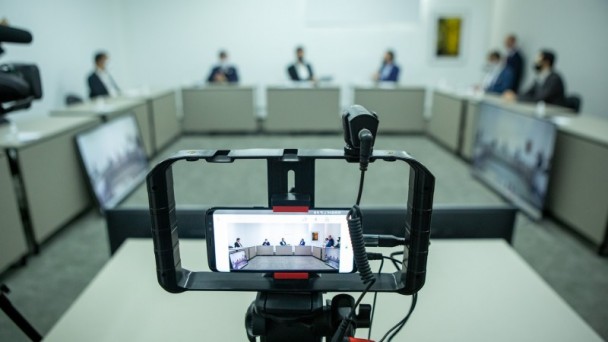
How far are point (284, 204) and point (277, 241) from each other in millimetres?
87

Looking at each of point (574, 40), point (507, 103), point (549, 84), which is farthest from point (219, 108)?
point (574, 40)

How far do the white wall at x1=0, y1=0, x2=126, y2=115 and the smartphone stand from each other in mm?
4774

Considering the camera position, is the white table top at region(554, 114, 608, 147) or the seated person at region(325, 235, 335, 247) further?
the white table top at region(554, 114, 608, 147)

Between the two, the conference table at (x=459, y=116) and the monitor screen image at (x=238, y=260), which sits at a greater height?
the monitor screen image at (x=238, y=260)

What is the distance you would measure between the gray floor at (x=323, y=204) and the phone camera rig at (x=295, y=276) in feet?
0.80

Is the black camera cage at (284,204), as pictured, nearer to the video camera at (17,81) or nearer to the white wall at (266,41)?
the video camera at (17,81)

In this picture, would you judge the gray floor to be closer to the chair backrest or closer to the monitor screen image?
the monitor screen image

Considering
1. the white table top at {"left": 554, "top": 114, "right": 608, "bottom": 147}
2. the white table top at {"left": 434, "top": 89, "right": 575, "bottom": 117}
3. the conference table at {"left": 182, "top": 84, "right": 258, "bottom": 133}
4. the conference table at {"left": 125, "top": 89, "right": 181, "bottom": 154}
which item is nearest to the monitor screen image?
the white table top at {"left": 554, "top": 114, "right": 608, "bottom": 147}

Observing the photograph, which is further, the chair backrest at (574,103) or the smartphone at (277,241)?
the chair backrest at (574,103)

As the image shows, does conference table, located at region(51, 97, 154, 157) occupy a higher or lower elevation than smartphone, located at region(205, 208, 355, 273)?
lower

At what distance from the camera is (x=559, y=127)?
11.7 ft

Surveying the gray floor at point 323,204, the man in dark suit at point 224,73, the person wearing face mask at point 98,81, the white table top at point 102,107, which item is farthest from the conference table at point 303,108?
the person wearing face mask at point 98,81

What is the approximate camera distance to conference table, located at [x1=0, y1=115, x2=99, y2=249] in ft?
9.66

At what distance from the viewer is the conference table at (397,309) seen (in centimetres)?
118
